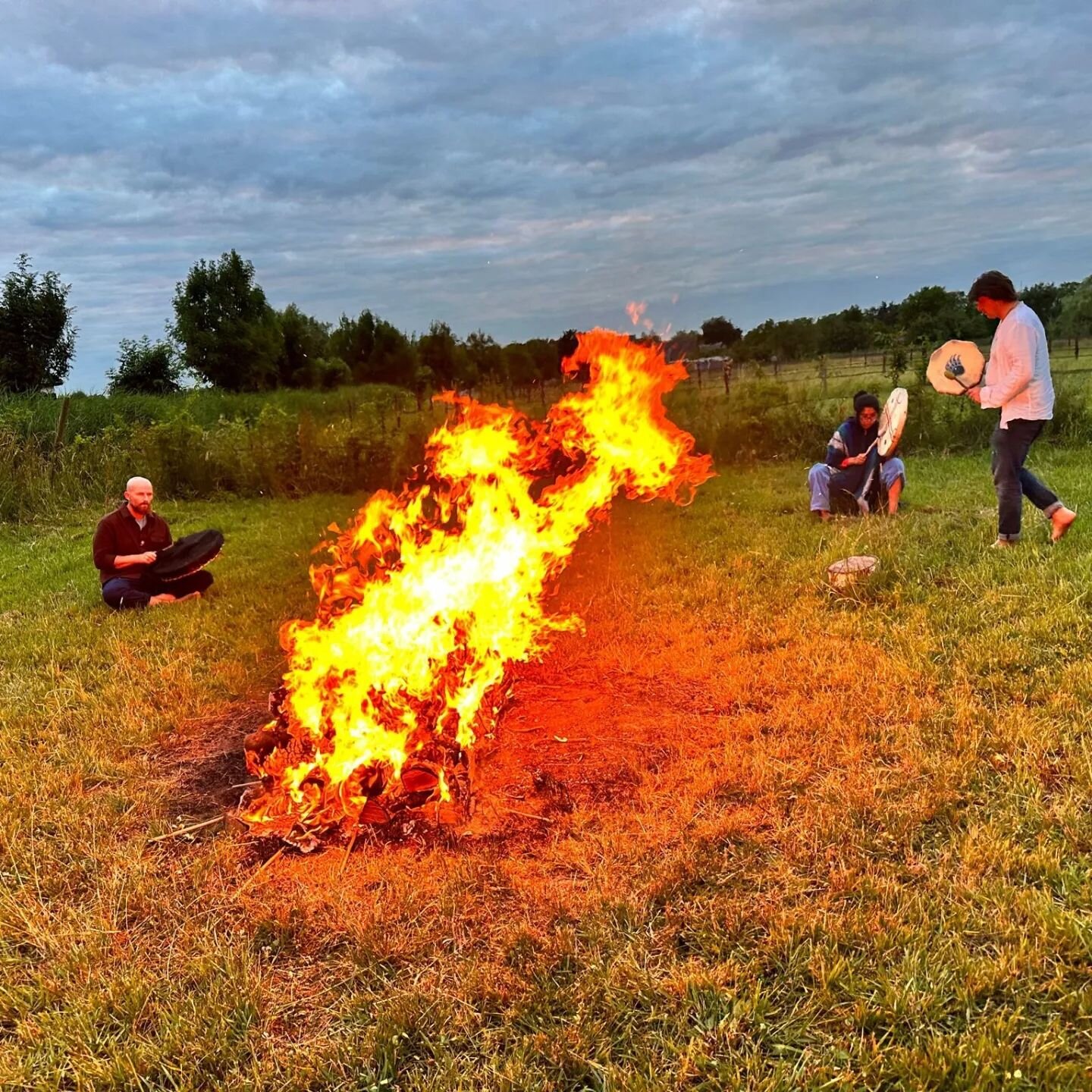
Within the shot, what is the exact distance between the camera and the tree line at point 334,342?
15.6 metres

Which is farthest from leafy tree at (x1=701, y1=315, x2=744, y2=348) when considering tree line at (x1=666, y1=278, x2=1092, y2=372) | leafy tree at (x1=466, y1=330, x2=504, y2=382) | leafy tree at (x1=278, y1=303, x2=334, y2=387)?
leafy tree at (x1=278, y1=303, x2=334, y2=387)

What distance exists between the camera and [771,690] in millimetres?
4773

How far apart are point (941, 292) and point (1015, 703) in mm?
31406

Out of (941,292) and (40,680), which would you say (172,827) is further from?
(941,292)

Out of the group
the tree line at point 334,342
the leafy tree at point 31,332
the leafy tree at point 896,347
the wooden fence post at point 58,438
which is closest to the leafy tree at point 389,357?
the tree line at point 334,342

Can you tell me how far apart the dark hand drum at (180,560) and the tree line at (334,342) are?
6485 millimetres

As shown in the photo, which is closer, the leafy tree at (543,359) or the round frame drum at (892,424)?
the round frame drum at (892,424)

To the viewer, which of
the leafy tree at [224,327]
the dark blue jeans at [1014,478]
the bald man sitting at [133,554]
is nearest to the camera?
the dark blue jeans at [1014,478]

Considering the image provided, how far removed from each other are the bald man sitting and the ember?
7.21 feet

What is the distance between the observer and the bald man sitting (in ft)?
23.6

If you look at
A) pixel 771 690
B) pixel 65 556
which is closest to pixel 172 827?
pixel 771 690

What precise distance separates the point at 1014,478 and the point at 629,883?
5240 millimetres

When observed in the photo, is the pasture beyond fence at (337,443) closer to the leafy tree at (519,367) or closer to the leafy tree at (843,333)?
the leafy tree at (519,367)

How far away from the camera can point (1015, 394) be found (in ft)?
20.7
